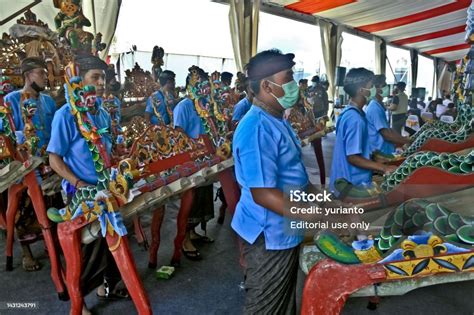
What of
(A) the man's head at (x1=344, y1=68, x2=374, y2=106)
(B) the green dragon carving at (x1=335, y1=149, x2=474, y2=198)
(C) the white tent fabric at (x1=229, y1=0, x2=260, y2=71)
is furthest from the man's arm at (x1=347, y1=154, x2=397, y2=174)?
(C) the white tent fabric at (x1=229, y1=0, x2=260, y2=71)

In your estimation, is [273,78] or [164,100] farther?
[164,100]

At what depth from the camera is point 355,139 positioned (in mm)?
2074

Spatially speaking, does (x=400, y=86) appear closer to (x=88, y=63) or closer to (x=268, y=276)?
(x=88, y=63)

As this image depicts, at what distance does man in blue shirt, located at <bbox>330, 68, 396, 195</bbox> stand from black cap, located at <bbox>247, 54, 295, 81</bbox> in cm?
86

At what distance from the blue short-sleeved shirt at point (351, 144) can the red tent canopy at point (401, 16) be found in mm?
4979

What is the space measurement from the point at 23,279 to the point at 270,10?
232 inches

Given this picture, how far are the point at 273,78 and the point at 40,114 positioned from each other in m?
1.91

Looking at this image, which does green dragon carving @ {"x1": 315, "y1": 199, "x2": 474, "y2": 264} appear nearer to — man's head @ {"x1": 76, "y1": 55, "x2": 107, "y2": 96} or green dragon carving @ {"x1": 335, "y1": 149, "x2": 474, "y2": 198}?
green dragon carving @ {"x1": 335, "y1": 149, "x2": 474, "y2": 198}

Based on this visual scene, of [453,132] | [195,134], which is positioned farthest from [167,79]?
[453,132]

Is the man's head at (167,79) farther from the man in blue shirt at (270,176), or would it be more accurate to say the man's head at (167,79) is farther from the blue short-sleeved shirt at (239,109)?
the man in blue shirt at (270,176)

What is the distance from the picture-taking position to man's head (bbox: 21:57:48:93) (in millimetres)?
2470

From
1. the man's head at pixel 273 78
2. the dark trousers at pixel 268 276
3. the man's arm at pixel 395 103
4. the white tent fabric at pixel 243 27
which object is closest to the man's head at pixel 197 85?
the man's head at pixel 273 78

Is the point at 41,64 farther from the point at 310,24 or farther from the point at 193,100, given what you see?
the point at 310,24

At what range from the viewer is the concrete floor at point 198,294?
213cm
